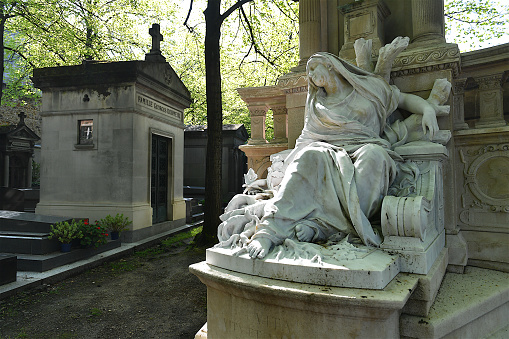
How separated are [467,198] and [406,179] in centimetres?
145

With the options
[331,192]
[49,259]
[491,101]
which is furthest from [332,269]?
[49,259]

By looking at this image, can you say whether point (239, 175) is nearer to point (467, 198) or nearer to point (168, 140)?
Answer: point (168, 140)

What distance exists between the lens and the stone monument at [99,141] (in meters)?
8.66

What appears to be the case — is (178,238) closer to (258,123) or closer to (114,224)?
(114,224)

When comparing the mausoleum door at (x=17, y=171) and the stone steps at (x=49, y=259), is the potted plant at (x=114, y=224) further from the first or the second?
the mausoleum door at (x=17, y=171)

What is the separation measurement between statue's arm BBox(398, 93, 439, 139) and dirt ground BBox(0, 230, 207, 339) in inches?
131

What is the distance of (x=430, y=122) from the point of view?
3699 mm

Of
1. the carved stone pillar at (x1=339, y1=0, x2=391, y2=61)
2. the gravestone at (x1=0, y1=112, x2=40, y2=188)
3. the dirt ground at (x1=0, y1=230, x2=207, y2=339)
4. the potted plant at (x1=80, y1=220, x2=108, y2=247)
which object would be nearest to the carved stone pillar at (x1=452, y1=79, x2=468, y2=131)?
the carved stone pillar at (x1=339, y1=0, x2=391, y2=61)

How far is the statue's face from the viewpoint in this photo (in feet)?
13.1

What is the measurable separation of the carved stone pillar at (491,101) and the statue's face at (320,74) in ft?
6.60

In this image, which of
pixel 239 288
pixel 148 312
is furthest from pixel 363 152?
pixel 148 312

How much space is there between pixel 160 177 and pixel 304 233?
815 cm

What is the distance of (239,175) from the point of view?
17781 millimetres

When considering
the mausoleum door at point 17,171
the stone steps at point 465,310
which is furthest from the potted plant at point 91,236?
the mausoleum door at point 17,171
